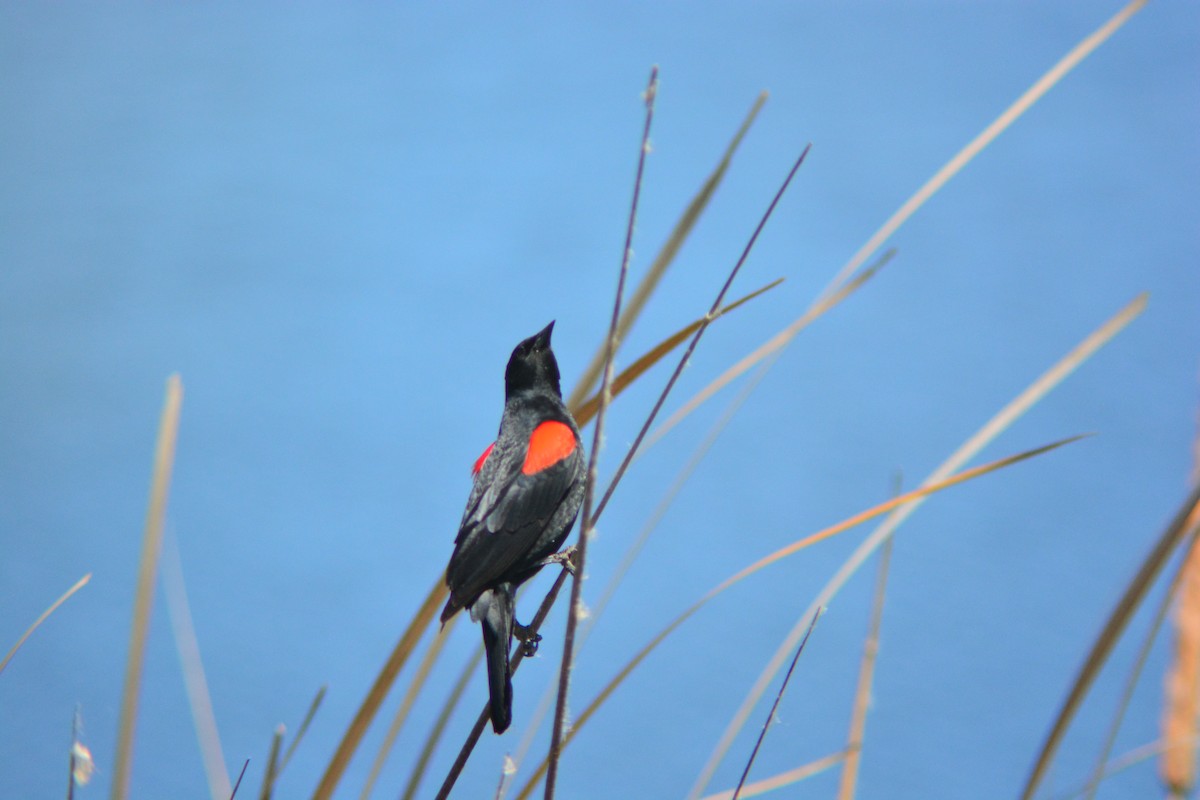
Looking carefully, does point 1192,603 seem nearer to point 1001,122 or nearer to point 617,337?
point 1001,122

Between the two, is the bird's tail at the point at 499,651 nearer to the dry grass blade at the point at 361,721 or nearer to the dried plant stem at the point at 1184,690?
the dry grass blade at the point at 361,721

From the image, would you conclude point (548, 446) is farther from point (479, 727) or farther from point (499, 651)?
point (479, 727)

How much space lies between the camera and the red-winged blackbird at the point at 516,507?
3.18 ft

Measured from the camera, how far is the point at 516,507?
41.2 inches

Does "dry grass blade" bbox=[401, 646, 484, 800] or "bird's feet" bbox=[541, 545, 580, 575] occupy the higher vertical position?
"bird's feet" bbox=[541, 545, 580, 575]

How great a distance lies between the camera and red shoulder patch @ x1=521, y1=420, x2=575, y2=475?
1.07m

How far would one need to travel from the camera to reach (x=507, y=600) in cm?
103

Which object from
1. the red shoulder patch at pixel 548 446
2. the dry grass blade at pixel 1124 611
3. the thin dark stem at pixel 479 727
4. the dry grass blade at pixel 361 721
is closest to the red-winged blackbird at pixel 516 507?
the red shoulder patch at pixel 548 446

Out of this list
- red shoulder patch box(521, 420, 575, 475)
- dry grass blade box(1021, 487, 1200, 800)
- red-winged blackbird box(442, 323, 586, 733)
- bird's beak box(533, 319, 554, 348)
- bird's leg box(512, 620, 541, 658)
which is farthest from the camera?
bird's beak box(533, 319, 554, 348)

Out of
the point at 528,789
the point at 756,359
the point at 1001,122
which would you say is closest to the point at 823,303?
the point at 756,359

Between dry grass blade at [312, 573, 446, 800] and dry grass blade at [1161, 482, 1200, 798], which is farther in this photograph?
dry grass blade at [1161, 482, 1200, 798]

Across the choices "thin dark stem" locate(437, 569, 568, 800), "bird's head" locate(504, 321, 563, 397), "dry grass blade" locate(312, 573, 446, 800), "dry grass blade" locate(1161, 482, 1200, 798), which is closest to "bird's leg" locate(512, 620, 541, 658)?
"thin dark stem" locate(437, 569, 568, 800)

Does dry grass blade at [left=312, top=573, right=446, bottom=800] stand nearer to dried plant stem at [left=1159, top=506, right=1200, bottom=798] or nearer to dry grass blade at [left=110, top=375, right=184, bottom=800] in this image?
dry grass blade at [left=110, top=375, right=184, bottom=800]

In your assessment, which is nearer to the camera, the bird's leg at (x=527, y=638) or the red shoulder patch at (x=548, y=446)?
the bird's leg at (x=527, y=638)
